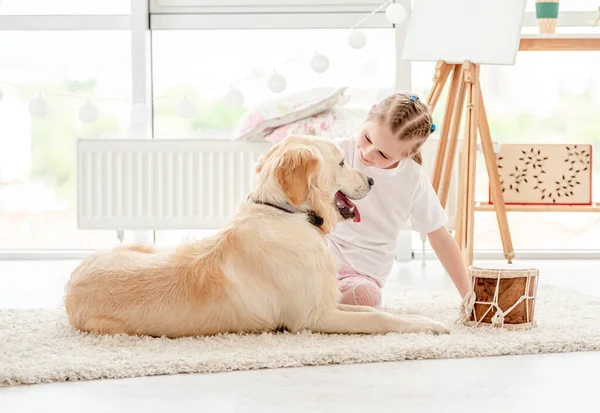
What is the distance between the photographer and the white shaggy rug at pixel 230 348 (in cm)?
163

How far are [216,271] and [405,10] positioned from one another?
2.72 metres

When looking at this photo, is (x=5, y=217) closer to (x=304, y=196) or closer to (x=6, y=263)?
(x=6, y=263)

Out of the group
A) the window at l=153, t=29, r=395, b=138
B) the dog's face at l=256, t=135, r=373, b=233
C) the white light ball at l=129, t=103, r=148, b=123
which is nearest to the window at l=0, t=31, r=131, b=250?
the window at l=153, t=29, r=395, b=138

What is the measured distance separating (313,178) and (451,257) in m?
0.61

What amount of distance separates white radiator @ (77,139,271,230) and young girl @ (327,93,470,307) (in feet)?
5.86

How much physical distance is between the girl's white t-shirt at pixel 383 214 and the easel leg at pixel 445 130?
1.03m

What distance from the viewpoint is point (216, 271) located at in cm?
188

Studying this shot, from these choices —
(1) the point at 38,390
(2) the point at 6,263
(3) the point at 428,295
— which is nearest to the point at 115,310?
(1) the point at 38,390

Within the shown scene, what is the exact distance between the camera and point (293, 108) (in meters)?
3.81

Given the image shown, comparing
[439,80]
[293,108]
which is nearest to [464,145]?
[439,80]

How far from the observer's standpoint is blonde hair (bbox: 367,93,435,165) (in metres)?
2.23

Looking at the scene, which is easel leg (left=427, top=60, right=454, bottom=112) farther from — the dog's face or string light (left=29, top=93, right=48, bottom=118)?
string light (left=29, top=93, right=48, bottom=118)

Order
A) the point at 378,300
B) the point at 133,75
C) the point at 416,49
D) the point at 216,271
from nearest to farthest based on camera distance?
the point at 216,271 → the point at 378,300 → the point at 416,49 → the point at 133,75

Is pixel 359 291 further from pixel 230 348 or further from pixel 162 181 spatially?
pixel 162 181
